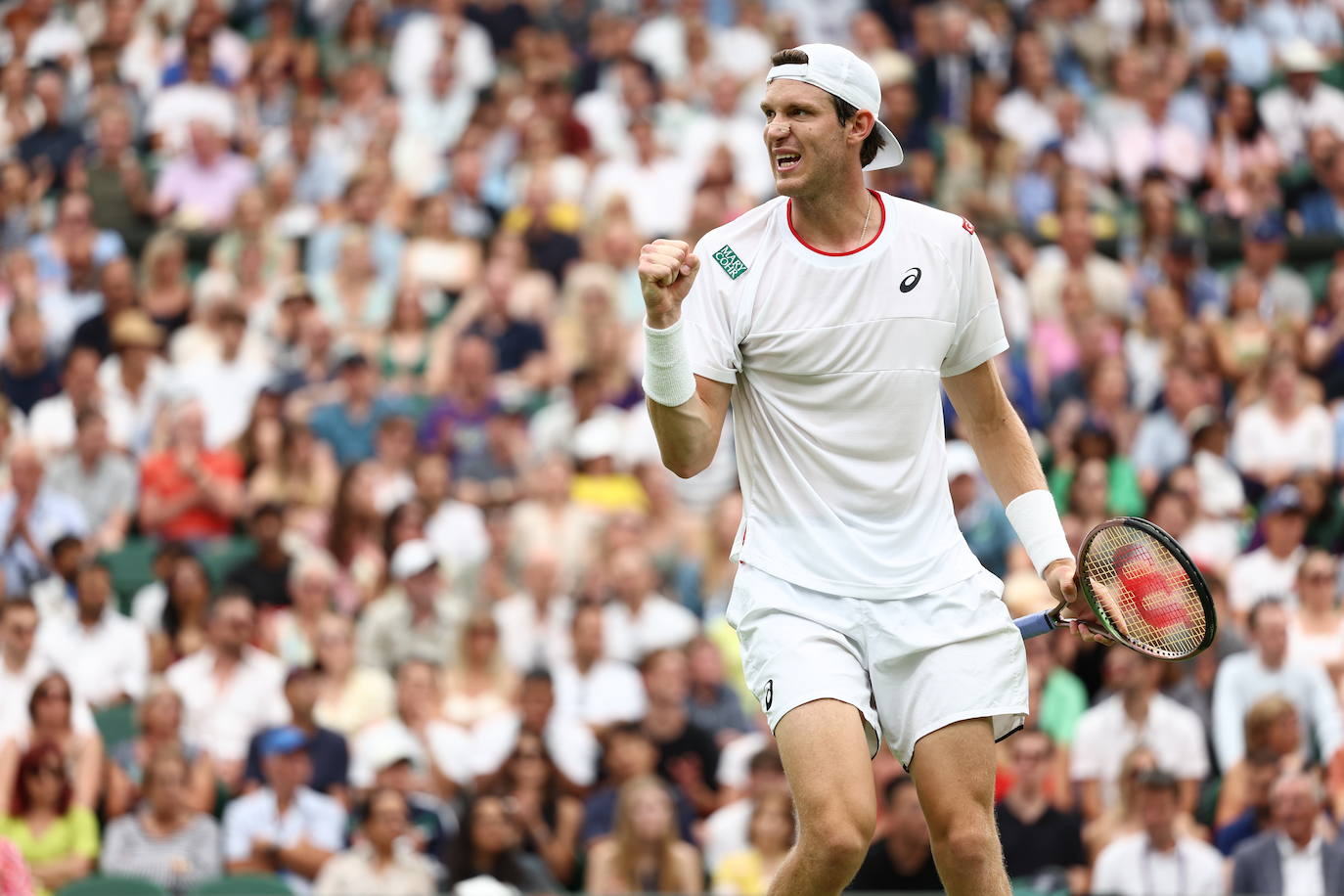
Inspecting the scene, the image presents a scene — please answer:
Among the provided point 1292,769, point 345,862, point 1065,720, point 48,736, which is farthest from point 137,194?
point 1292,769

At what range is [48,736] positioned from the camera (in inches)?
396

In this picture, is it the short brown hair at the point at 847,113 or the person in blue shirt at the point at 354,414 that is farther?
the person in blue shirt at the point at 354,414

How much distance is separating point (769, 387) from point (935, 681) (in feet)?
2.93

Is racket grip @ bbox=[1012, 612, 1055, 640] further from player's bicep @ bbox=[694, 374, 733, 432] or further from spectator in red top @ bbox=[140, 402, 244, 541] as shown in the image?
spectator in red top @ bbox=[140, 402, 244, 541]

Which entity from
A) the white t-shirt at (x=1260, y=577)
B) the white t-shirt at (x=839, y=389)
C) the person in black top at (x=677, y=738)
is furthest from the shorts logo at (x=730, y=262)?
the white t-shirt at (x=1260, y=577)

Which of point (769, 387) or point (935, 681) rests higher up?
point (769, 387)

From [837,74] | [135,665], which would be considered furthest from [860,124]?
[135,665]

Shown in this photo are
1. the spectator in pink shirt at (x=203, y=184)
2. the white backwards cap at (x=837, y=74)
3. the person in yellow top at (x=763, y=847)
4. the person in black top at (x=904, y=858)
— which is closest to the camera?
the white backwards cap at (x=837, y=74)

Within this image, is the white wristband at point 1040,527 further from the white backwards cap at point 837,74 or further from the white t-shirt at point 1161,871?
the white t-shirt at point 1161,871

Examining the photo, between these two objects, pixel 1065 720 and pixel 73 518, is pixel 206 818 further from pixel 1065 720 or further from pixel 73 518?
pixel 1065 720

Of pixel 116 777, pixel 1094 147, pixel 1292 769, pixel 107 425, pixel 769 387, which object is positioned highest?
pixel 1094 147

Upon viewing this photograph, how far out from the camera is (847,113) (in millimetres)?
5566

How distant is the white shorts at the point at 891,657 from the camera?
535 centimetres

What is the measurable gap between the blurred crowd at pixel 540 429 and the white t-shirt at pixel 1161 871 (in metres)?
0.02
